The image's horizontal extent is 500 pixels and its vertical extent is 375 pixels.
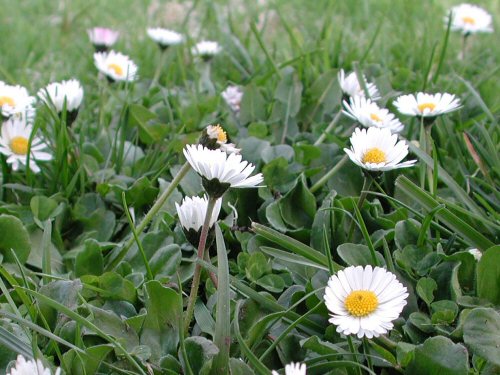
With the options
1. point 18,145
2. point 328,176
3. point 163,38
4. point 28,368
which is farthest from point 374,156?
point 163,38

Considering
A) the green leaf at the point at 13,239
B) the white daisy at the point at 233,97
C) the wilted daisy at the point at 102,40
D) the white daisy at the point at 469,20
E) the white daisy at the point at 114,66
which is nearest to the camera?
the green leaf at the point at 13,239

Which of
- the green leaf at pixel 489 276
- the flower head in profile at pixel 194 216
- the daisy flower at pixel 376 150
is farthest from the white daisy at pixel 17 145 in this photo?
the green leaf at pixel 489 276

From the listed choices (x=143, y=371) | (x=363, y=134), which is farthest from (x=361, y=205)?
(x=143, y=371)

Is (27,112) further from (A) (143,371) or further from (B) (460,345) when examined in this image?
(B) (460,345)

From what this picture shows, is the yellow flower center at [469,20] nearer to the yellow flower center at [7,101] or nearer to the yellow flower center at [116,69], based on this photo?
the yellow flower center at [116,69]

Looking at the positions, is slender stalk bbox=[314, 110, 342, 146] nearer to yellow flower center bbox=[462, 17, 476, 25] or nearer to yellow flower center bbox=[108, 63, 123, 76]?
yellow flower center bbox=[108, 63, 123, 76]

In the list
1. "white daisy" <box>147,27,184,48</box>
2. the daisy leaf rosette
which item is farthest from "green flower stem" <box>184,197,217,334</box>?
"white daisy" <box>147,27,184,48</box>
